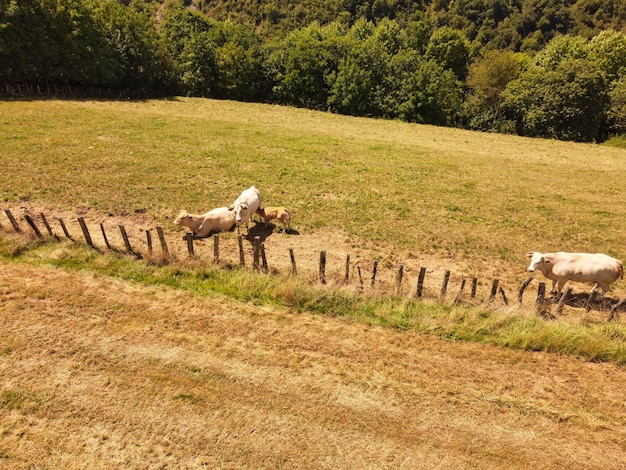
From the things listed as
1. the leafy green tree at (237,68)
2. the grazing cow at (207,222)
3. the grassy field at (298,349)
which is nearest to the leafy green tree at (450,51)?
the leafy green tree at (237,68)

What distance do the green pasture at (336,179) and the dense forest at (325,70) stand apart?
9329 millimetres

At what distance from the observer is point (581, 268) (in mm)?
10727

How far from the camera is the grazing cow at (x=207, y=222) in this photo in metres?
13.3

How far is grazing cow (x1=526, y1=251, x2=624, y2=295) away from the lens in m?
10.6

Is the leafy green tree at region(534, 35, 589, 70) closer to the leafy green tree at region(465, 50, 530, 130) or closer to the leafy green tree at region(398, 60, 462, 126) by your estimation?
the leafy green tree at region(465, 50, 530, 130)

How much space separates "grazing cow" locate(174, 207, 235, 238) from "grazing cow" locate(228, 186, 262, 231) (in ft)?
1.14

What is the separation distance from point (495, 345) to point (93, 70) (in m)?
47.2

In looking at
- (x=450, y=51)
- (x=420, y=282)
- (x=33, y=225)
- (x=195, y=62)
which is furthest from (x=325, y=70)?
(x=420, y=282)

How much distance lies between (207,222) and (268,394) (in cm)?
777

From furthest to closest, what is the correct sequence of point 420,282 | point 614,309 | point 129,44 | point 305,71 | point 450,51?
point 450,51
point 305,71
point 129,44
point 420,282
point 614,309

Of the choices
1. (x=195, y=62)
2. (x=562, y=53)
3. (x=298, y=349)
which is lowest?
(x=298, y=349)

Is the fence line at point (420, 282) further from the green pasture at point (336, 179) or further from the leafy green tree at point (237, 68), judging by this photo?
the leafy green tree at point (237, 68)

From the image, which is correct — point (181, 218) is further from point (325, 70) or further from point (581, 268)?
point (325, 70)

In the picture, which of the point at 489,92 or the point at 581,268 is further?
the point at 489,92
